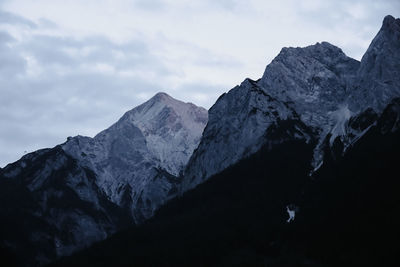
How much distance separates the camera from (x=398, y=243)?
186250 mm

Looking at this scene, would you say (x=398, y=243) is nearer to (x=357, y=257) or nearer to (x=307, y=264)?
(x=357, y=257)

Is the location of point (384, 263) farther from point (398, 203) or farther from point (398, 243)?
point (398, 203)

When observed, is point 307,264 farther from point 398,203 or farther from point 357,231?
point 398,203

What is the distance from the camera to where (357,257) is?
190 meters

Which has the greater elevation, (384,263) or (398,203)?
(398,203)

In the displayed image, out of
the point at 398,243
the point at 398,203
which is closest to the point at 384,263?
the point at 398,243

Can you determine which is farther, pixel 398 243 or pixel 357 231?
pixel 357 231

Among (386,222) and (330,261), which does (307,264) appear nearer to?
(330,261)

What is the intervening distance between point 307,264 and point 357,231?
1617cm

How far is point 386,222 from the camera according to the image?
19462 cm

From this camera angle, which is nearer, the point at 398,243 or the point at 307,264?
the point at 398,243

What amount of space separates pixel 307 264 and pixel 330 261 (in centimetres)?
680

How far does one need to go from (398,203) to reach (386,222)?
25.4ft

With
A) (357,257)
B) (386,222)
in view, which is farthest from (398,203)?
(357,257)
